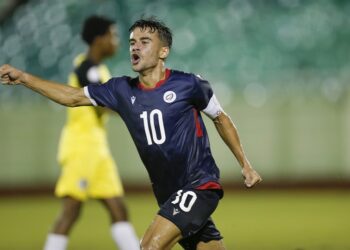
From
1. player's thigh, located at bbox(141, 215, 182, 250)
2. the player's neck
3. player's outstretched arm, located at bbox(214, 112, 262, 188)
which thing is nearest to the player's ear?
the player's neck

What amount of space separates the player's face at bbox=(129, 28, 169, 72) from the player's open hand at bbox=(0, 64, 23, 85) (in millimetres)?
817

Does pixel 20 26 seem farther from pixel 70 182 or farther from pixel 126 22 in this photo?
pixel 70 182

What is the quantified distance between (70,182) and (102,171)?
0.37 m

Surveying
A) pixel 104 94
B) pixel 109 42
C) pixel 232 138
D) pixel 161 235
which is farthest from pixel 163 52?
pixel 109 42

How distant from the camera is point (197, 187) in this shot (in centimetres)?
618

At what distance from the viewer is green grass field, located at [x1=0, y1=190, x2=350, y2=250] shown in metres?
10.4

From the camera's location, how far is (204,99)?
6.34 m

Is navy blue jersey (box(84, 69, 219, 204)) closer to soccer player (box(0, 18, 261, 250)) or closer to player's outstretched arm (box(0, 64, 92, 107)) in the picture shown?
soccer player (box(0, 18, 261, 250))

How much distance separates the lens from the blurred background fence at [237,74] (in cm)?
2020

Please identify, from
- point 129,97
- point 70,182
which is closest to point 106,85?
point 129,97

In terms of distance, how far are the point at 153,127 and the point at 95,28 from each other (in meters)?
3.06

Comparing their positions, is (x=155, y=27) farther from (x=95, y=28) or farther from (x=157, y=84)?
(x=95, y=28)

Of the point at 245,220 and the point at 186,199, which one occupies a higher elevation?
the point at 186,199

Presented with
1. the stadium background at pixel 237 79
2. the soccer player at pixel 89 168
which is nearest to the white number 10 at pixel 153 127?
the soccer player at pixel 89 168
